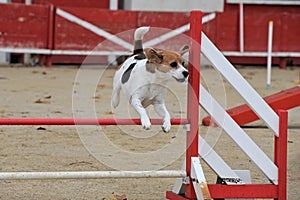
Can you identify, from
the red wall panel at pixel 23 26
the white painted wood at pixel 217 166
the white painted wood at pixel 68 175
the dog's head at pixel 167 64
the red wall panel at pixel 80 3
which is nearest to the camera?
the white painted wood at pixel 68 175

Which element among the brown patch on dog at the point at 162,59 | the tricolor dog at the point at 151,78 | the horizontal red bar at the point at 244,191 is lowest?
the horizontal red bar at the point at 244,191

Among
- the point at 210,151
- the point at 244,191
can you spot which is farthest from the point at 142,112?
the point at 244,191

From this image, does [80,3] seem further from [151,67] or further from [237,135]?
[237,135]

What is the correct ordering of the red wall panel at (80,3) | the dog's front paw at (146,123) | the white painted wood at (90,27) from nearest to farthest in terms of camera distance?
the dog's front paw at (146,123) → the white painted wood at (90,27) → the red wall panel at (80,3)

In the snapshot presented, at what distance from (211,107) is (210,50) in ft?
1.05

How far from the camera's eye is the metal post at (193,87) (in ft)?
14.8

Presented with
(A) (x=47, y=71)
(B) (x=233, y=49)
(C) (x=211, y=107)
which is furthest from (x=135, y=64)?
(B) (x=233, y=49)

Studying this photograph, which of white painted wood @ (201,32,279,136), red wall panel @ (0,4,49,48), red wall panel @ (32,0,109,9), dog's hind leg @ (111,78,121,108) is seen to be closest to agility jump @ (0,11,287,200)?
white painted wood @ (201,32,279,136)

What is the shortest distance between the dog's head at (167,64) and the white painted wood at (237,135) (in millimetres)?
157

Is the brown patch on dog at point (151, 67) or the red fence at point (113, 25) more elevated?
the brown patch on dog at point (151, 67)

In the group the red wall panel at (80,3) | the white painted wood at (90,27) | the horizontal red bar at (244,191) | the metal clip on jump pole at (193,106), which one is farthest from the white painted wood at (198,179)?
the red wall panel at (80,3)

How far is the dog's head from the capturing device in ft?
15.1

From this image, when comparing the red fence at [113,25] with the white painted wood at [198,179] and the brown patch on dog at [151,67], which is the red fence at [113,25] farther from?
the white painted wood at [198,179]

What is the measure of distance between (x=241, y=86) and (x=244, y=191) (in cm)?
59
